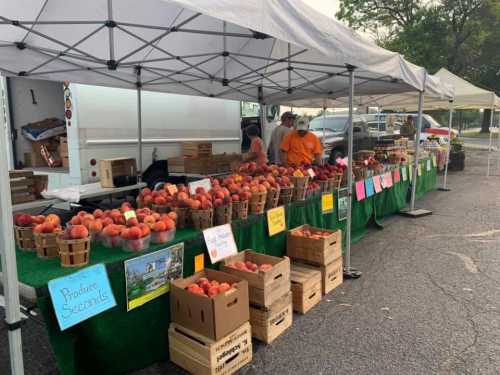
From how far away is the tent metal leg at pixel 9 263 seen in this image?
1.60 meters

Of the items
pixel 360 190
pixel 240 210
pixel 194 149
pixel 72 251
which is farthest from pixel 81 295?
pixel 194 149

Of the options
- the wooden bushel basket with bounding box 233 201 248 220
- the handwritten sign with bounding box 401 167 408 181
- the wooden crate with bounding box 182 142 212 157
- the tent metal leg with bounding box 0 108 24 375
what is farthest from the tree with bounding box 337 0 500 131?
the tent metal leg with bounding box 0 108 24 375

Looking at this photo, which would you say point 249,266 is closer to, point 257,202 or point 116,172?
point 257,202

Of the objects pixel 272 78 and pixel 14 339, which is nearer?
pixel 14 339

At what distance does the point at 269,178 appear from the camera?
3.85 metres

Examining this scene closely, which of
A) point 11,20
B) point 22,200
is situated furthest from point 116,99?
point 11,20

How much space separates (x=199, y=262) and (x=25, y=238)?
1.19 meters

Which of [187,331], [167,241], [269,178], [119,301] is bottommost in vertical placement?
[187,331]

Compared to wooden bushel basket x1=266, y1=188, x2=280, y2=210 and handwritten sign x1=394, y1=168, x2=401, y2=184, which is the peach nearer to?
wooden bushel basket x1=266, y1=188, x2=280, y2=210

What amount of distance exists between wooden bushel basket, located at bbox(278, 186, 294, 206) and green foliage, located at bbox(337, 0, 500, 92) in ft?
77.8

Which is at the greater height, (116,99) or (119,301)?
(116,99)

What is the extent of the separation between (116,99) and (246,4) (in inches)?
166

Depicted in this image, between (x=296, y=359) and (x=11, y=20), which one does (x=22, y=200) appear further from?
(x=296, y=359)

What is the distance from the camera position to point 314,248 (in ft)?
12.2
